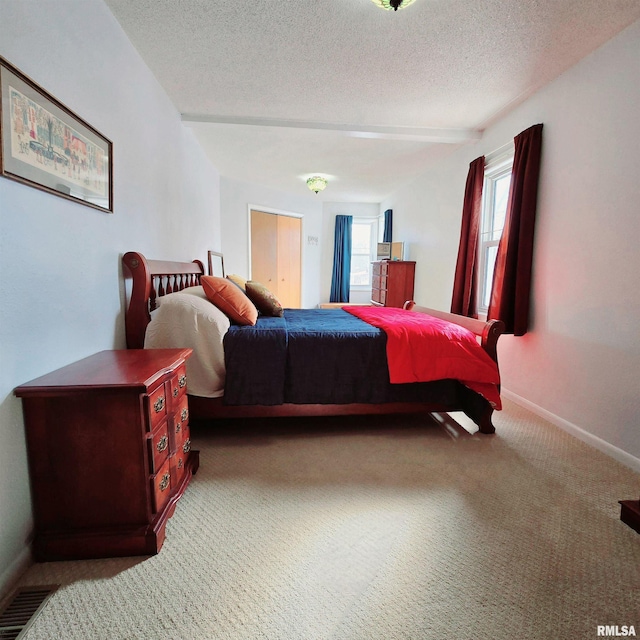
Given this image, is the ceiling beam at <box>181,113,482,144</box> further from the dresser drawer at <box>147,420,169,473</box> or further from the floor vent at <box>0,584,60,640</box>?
the floor vent at <box>0,584,60,640</box>

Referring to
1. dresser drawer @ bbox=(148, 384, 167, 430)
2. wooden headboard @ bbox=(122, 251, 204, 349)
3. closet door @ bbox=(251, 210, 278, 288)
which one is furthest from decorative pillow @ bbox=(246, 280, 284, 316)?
closet door @ bbox=(251, 210, 278, 288)

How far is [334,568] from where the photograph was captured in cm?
122

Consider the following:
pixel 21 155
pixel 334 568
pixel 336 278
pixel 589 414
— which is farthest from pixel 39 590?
pixel 336 278

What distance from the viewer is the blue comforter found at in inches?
80.1

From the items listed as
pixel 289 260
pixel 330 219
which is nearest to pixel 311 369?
pixel 289 260

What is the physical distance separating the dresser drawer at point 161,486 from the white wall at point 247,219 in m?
4.64

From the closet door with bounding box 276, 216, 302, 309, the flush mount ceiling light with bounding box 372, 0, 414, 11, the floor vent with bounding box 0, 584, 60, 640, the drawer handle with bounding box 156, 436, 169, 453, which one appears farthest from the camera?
the closet door with bounding box 276, 216, 302, 309

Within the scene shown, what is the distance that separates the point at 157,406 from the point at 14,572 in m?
0.68

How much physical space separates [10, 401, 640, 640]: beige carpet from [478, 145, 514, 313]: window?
6.32 ft

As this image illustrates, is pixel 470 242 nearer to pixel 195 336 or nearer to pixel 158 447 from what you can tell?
pixel 195 336

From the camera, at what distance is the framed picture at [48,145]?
44.2 inches

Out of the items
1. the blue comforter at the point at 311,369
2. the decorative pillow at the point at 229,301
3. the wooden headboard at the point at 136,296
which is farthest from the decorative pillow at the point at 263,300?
the wooden headboard at the point at 136,296

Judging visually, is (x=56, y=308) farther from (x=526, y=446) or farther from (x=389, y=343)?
(x=526, y=446)

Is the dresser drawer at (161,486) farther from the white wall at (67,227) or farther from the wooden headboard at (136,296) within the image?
the wooden headboard at (136,296)
